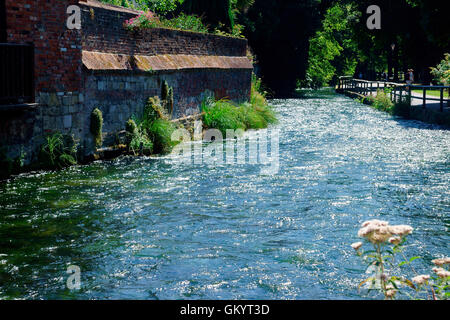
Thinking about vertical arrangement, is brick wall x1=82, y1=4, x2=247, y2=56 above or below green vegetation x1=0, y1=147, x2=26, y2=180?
above

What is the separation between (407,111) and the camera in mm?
27125

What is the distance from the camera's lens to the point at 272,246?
736cm

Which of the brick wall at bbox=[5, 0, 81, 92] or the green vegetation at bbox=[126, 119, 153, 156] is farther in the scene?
the green vegetation at bbox=[126, 119, 153, 156]

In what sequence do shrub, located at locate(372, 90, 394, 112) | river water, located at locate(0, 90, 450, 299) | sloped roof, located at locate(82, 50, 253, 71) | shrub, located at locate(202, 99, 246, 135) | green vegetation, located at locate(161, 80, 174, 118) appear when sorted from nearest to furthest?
river water, located at locate(0, 90, 450, 299)
sloped roof, located at locate(82, 50, 253, 71)
green vegetation, located at locate(161, 80, 174, 118)
shrub, located at locate(202, 99, 246, 135)
shrub, located at locate(372, 90, 394, 112)

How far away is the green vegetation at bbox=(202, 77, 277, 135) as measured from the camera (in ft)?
64.2

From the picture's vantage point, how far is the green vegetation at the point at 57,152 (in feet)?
38.7

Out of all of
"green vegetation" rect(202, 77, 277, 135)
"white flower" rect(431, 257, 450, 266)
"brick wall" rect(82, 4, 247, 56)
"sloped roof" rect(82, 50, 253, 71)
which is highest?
"brick wall" rect(82, 4, 247, 56)

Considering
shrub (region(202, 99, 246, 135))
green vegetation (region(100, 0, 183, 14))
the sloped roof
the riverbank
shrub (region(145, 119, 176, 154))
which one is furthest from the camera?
green vegetation (region(100, 0, 183, 14))

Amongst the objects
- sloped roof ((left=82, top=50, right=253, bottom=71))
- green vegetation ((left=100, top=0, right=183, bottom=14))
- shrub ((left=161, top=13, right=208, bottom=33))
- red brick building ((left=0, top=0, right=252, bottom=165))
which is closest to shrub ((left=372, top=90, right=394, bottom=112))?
sloped roof ((left=82, top=50, right=253, bottom=71))

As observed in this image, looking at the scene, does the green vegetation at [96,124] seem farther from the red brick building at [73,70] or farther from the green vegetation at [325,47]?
the green vegetation at [325,47]

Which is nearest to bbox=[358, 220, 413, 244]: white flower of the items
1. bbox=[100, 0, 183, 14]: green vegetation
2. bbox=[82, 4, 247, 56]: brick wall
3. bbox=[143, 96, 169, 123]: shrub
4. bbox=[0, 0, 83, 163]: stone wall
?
bbox=[0, 0, 83, 163]: stone wall

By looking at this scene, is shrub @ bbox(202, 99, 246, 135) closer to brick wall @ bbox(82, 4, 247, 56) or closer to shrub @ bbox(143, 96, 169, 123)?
brick wall @ bbox(82, 4, 247, 56)

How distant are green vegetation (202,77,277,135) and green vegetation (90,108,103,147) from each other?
21.6 feet
